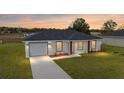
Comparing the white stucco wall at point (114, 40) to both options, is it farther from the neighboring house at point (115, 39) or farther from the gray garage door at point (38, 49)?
the gray garage door at point (38, 49)

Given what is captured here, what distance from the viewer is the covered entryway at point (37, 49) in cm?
2003

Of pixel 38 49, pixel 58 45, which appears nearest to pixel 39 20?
pixel 58 45

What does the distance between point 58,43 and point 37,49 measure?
2497mm

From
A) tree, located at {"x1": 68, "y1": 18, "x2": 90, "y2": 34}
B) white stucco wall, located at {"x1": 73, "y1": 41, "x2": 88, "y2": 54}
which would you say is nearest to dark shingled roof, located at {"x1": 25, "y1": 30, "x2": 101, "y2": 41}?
white stucco wall, located at {"x1": 73, "y1": 41, "x2": 88, "y2": 54}

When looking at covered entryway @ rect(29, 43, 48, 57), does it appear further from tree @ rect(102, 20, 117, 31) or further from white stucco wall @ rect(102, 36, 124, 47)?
white stucco wall @ rect(102, 36, 124, 47)

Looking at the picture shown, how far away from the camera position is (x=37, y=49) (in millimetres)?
20359

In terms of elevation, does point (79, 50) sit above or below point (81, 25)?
below

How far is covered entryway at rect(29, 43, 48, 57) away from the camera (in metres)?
20.0

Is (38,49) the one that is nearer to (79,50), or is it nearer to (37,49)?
(37,49)

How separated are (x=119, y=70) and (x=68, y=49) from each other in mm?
8934

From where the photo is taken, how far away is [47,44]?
68.0 ft
